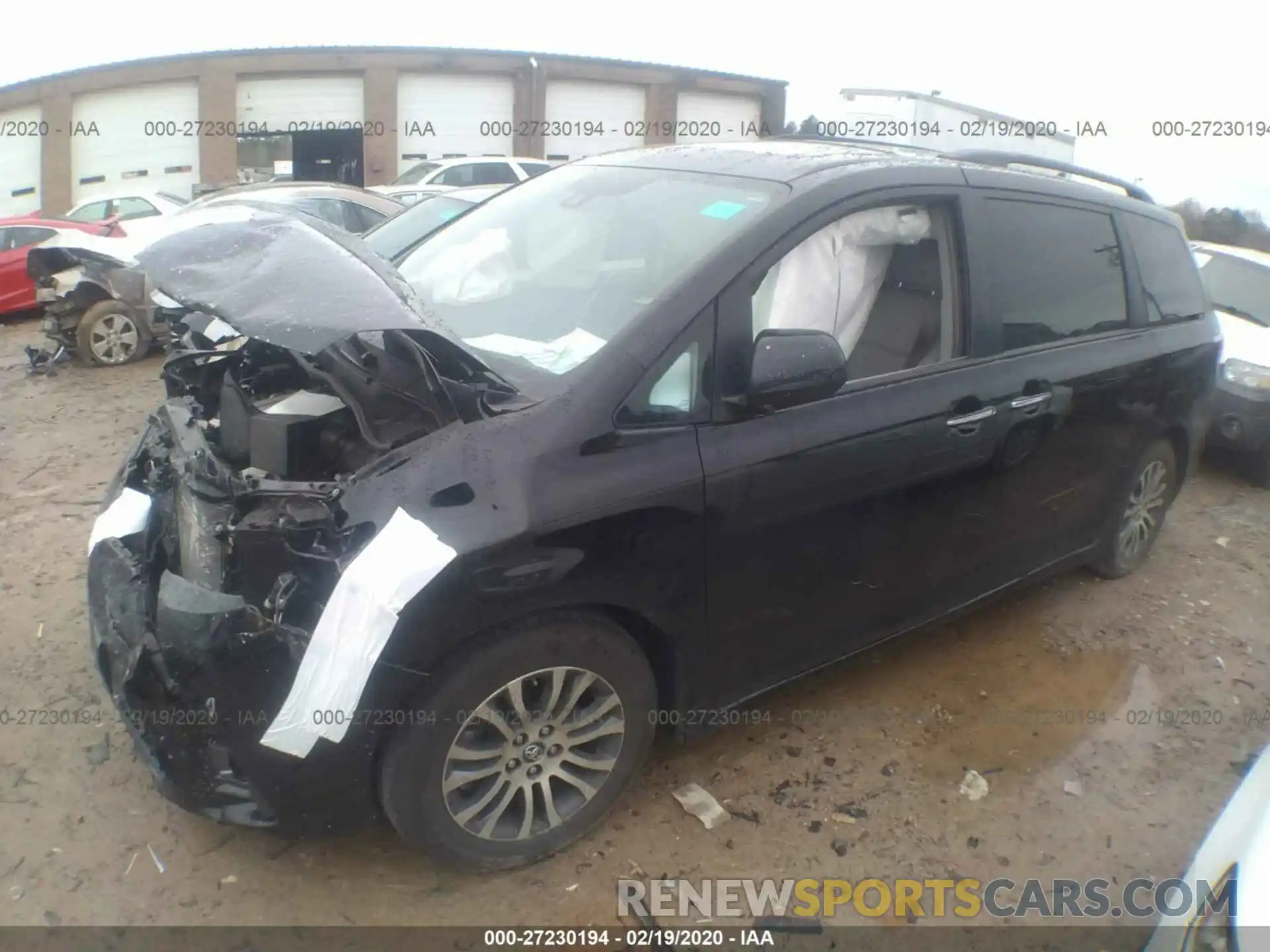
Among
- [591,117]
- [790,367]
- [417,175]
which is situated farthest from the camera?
[591,117]

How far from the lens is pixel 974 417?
3215mm

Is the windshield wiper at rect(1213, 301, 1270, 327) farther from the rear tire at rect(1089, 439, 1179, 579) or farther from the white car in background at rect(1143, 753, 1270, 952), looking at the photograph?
the white car in background at rect(1143, 753, 1270, 952)

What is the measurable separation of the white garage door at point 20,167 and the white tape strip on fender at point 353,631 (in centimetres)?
2729

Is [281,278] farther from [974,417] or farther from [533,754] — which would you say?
[974,417]

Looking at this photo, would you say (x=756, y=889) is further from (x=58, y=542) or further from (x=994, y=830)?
(x=58, y=542)

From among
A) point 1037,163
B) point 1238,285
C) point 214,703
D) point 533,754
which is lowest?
point 533,754

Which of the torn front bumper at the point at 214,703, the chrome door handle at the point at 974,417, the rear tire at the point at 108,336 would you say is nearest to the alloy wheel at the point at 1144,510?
the chrome door handle at the point at 974,417

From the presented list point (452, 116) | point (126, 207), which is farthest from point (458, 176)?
point (452, 116)

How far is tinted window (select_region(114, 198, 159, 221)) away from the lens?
592 inches

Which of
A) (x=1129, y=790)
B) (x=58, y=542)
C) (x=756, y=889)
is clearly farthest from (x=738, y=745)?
(x=58, y=542)

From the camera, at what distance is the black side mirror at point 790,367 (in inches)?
103

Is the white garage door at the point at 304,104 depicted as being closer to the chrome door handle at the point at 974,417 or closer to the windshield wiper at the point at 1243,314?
the windshield wiper at the point at 1243,314

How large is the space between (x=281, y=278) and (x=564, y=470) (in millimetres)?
907

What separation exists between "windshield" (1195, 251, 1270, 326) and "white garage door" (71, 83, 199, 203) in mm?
23824
